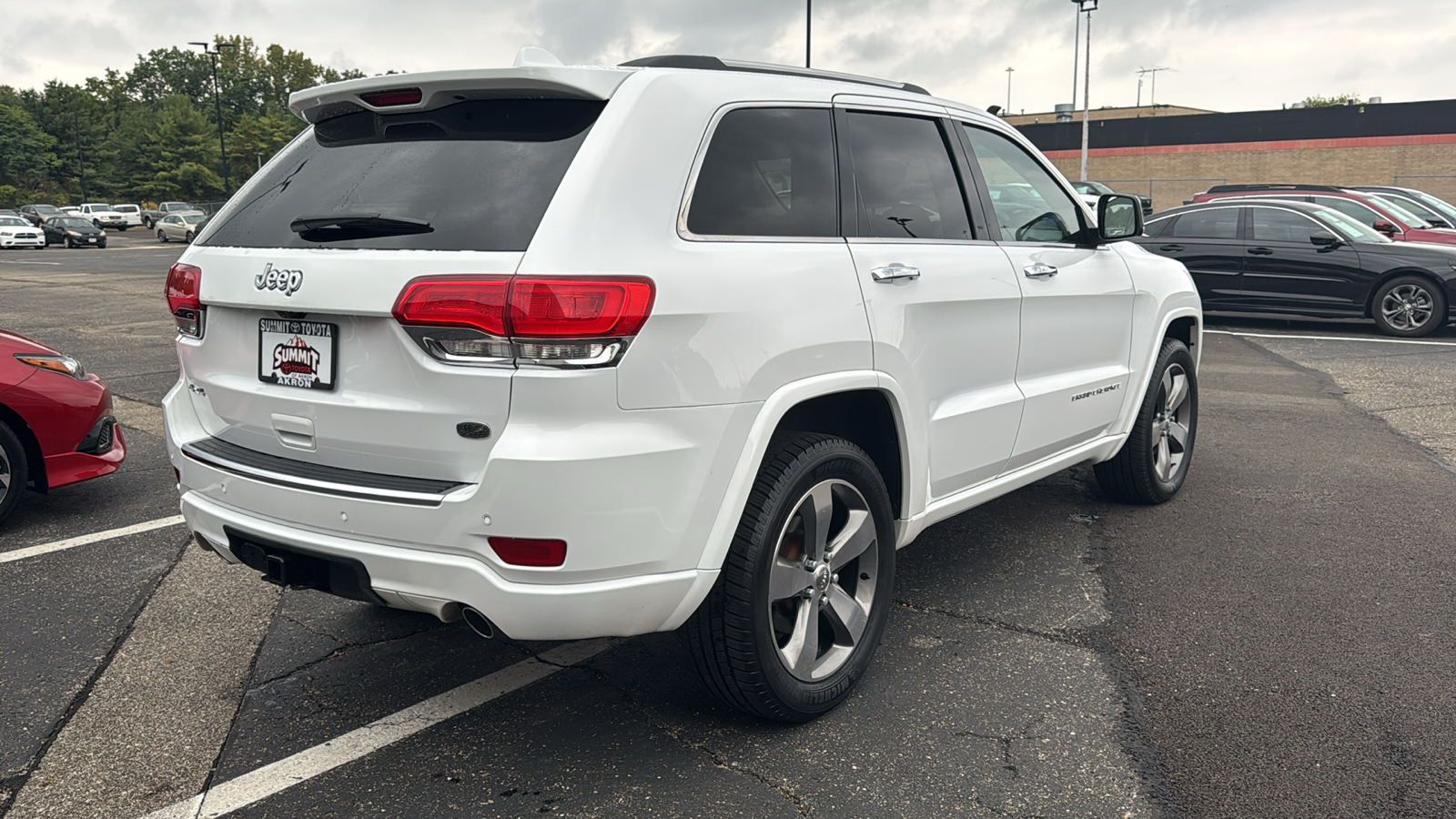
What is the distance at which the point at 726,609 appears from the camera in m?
2.93

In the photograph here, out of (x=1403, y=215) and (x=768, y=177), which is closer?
(x=768, y=177)

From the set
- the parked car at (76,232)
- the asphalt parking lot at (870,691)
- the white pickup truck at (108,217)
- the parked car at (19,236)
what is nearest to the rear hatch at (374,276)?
the asphalt parking lot at (870,691)

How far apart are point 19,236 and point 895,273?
46.5 meters

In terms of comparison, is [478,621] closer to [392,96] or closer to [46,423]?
[392,96]

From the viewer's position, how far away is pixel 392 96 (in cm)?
305

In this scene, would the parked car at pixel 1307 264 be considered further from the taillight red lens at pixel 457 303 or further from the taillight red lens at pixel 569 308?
the taillight red lens at pixel 457 303

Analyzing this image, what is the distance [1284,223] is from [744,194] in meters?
12.7

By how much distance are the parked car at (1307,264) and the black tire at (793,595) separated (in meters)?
12.0

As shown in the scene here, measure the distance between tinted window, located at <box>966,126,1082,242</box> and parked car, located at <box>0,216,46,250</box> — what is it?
149ft

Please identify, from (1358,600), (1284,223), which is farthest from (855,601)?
(1284,223)

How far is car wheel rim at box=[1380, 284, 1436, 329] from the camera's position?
12.9m

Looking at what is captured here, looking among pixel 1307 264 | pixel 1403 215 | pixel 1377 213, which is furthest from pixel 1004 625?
pixel 1403 215

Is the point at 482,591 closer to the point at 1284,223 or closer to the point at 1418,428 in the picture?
the point at 1418,428

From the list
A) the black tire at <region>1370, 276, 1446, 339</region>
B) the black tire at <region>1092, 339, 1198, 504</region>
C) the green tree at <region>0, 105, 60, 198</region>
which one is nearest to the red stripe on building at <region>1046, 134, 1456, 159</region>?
the black tire at <region>1370, 276, 1446, 339</region>
